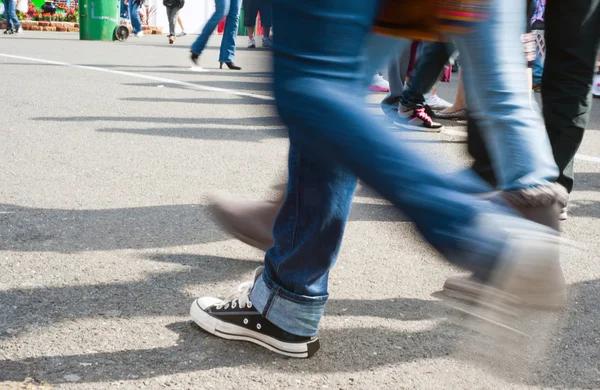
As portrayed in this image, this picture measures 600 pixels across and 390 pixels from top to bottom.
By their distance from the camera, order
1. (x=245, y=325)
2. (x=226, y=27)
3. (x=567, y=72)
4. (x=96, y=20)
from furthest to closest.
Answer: (x=96, y=20)
(x=226, y=27)
(x=567, y=72)
(x=245, y=325)

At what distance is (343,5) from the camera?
4.28ft

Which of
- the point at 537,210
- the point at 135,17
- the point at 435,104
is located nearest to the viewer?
the point at 537,210

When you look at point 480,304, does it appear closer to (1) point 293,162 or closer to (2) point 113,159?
(1) point 293,162

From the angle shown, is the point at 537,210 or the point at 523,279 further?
the point at 537,210

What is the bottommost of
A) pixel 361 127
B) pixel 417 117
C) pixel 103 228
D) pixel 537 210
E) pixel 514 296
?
pixel 103 228

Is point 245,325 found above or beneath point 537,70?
beneath

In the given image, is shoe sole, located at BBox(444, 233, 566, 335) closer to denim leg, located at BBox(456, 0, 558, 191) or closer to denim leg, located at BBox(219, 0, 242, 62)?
denim leg, located at BBox(456, 0, 558, 191)

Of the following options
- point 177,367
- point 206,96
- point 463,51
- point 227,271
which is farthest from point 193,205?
point 206,96

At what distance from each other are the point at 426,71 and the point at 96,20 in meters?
13.0

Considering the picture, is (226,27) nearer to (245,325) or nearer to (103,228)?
(103,228)

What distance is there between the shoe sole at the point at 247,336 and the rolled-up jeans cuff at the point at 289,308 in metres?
0.04

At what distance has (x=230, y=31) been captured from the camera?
8.78 meters

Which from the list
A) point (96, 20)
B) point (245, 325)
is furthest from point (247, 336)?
point (96, 20)

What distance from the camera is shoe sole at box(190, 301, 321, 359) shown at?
1952mm
